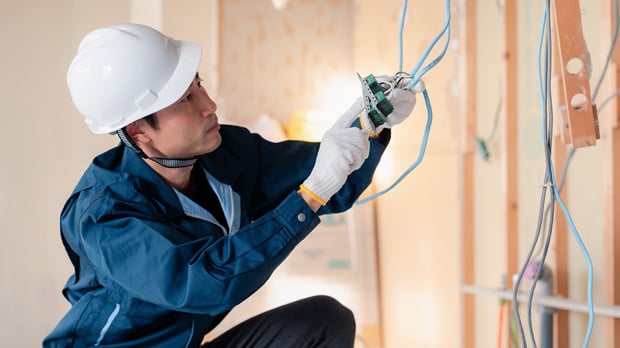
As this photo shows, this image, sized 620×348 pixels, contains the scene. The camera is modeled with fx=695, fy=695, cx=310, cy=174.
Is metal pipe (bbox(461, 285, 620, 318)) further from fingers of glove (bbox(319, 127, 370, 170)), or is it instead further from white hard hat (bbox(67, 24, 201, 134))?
white hard hat (bbox(67, 24, 201, 134))

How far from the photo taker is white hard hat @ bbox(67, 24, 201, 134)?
1634 mm

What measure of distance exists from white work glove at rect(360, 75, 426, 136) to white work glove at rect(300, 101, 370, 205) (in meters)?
0.08

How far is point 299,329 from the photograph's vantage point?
171cm

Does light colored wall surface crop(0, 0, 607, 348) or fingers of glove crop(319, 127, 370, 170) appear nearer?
fingers of glove crop(319, 127, 370, 170)

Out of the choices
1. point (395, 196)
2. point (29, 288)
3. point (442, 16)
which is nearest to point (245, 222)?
point (442, 16)

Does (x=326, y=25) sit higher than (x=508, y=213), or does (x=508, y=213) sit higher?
(x=326, y=25)

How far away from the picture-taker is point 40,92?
3.37 m

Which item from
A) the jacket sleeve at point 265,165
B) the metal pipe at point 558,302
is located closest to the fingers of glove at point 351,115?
the jacket sleeve at point 265,165

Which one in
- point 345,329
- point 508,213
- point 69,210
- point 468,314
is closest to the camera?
point 69,210

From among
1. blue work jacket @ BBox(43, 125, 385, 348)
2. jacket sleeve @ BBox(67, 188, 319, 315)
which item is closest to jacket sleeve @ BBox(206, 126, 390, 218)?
blue work jacket @ BBox(43, 125, 385, 348)

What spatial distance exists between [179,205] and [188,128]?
0.61ft

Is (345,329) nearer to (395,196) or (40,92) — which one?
(395,196)

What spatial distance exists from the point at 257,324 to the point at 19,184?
2036 mm

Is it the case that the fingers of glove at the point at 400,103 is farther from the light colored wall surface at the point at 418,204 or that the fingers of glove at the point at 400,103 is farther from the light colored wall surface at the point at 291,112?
the light colored wall surface at the point at 418,204
